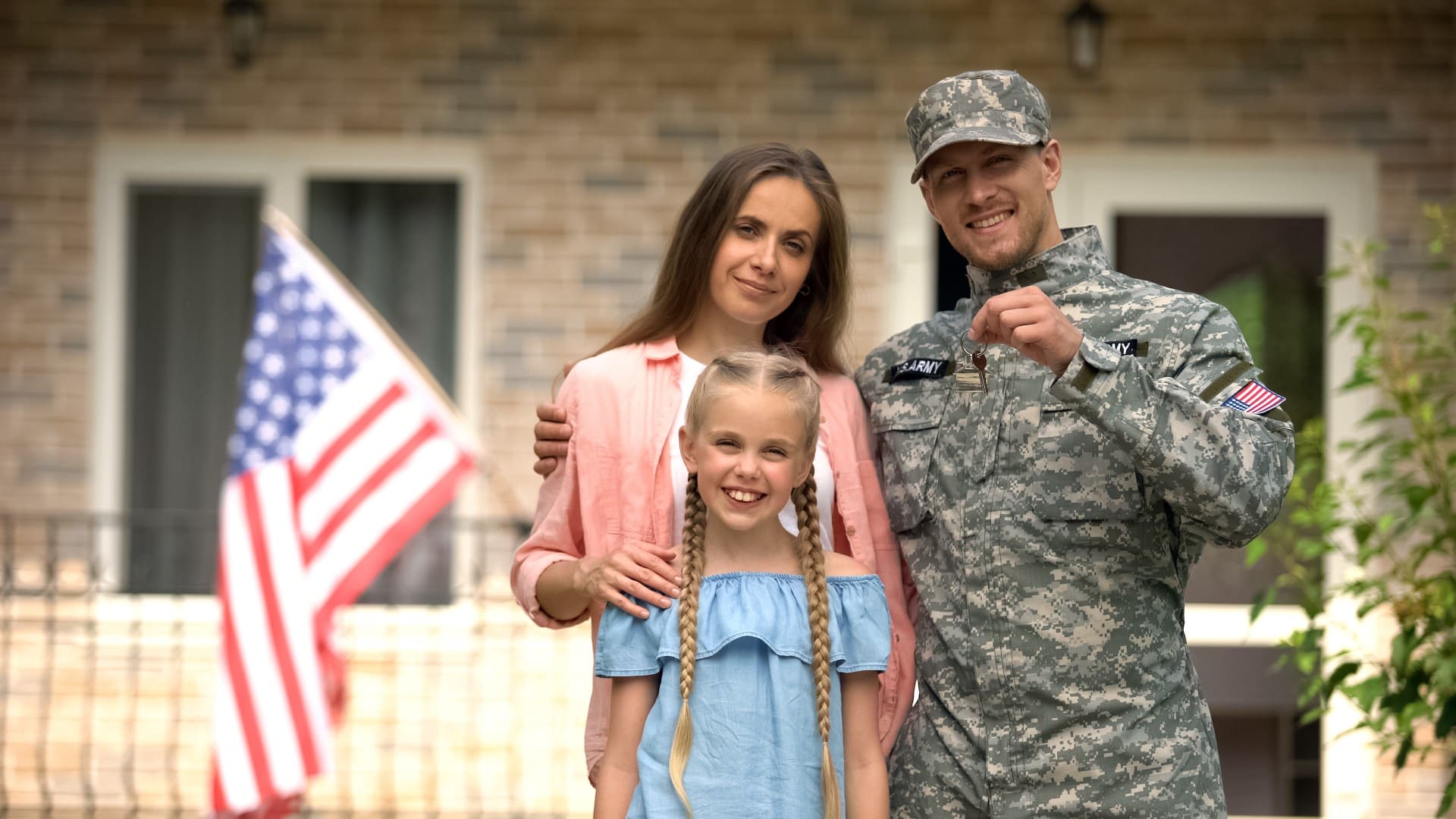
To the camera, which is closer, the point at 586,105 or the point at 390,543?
the point at 390,543

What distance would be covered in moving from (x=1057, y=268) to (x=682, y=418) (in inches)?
27.2

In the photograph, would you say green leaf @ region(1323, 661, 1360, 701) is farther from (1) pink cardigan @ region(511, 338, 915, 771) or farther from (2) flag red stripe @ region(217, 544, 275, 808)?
(2) flag red stripe @ region(217, 544, 275, 808)

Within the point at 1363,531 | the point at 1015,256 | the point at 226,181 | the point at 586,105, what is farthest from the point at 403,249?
the point at 1015,256

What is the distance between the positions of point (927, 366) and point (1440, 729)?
1.86 m

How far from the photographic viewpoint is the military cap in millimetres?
2609

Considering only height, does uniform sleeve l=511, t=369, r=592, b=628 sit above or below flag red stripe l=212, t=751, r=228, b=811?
Answer: above

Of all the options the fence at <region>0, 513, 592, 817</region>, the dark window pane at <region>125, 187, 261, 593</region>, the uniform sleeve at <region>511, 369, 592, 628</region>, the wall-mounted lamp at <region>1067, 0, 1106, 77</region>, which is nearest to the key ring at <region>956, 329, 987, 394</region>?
the uniform sleeve at <region>511, 369, 592, 628</region>

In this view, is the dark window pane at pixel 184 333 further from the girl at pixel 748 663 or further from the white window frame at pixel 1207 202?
the girl at pixel 748 663

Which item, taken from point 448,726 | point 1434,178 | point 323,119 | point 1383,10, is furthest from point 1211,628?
point 323,119

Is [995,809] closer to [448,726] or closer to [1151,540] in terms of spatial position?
[1151,540]

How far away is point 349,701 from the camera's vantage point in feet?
21.4

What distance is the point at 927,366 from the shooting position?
279 centimetres

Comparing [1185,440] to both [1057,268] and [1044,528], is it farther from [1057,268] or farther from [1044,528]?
[1057,268]

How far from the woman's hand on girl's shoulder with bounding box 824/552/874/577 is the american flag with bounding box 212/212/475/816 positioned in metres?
3.02
